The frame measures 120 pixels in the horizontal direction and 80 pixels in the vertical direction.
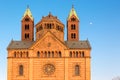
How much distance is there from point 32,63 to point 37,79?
437 cm

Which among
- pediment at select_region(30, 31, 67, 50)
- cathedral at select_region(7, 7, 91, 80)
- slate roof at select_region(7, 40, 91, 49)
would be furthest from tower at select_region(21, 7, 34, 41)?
pediment at select_region(30, 31, 67, 50)

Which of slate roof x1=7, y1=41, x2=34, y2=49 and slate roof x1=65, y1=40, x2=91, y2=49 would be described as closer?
slate roof x1=65, y1=40, x2=91, y2=49

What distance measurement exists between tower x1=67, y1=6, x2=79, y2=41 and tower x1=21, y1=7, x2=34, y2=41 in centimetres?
1039

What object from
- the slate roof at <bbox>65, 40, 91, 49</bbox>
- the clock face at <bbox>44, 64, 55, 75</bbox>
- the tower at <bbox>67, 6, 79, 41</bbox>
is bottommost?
the clock face at <bbox>44, 64, 55, 75</bbox>

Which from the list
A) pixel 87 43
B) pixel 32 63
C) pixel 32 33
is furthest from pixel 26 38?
pixel 87 43

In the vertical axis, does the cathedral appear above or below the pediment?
below

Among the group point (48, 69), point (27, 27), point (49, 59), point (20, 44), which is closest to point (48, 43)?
point (49, 59)

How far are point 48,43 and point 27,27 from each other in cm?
1025

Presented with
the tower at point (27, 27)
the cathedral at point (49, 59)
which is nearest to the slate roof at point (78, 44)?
the cathedral at point (49, 59)

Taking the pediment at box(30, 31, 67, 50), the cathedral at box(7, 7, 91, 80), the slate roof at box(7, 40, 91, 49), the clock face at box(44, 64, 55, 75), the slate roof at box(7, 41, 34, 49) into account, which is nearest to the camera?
the cathedral at box(7, 7, 91, 80)

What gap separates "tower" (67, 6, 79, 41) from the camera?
104 meters

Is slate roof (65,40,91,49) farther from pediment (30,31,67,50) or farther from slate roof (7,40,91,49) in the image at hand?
pediment (30,31,67,50)

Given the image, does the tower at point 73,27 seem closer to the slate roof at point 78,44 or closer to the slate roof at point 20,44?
the slate roof at point 78,44

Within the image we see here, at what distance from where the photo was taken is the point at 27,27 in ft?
346
